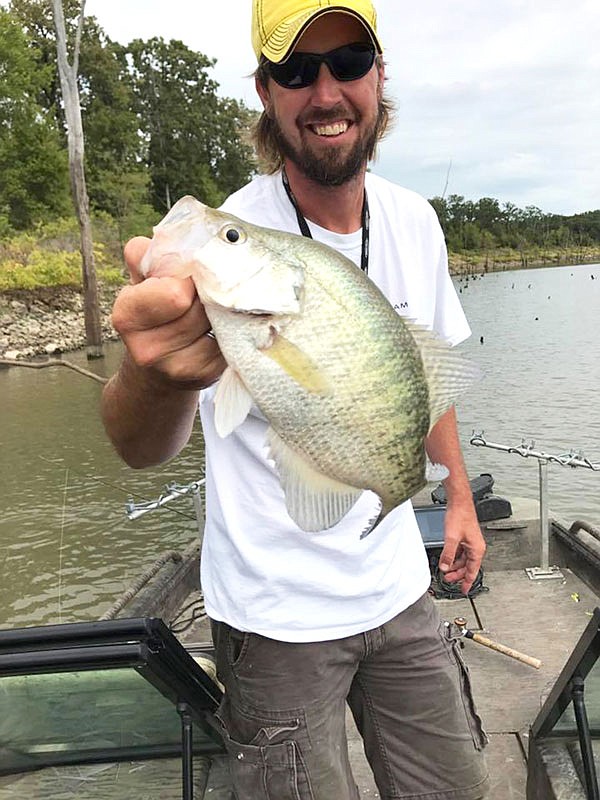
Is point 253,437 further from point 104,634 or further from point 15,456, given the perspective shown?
point 15,456

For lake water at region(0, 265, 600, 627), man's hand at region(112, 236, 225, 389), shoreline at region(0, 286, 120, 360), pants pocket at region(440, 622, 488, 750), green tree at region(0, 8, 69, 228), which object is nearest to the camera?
man's hand at region(112, 236, 225, 389)

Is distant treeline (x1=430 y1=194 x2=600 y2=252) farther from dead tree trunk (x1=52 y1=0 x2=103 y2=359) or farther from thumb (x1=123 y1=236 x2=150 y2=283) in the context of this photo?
thumb (x1=123 y1=236 x2=150 y2=283)

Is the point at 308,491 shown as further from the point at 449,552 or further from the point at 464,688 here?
the point at 464,688

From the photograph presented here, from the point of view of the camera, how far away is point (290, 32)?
1.76m

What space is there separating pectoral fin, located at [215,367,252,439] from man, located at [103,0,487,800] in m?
0.34

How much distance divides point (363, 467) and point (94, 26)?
156ft

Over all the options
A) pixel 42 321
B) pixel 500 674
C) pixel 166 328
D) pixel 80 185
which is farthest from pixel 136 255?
pixel 42 321

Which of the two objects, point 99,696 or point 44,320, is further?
→ point 44,320

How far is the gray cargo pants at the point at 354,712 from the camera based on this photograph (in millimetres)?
1861

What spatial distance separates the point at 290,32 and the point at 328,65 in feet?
0.43

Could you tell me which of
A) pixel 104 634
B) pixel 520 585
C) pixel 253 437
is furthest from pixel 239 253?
pixel 520 585

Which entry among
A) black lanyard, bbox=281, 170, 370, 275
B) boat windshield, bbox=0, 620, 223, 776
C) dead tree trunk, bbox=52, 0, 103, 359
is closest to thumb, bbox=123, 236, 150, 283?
black lanyard, bbox=281, 170, 370, 275

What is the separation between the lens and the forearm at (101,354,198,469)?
1.49 m

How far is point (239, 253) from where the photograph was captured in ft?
4.04
